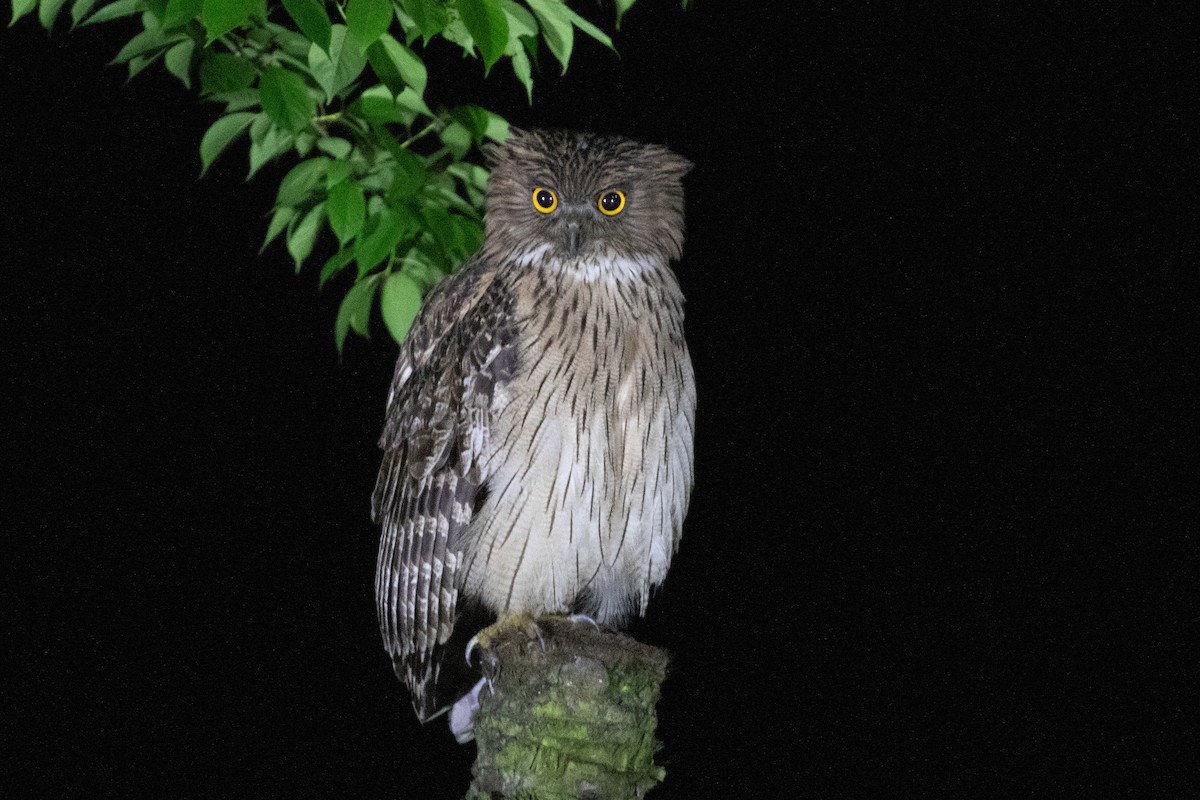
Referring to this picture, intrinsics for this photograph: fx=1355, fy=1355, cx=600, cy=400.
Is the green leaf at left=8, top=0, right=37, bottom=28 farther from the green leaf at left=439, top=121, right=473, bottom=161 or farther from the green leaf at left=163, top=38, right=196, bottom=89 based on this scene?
the green leaf at left=439, top=121, right=473, bottom=161

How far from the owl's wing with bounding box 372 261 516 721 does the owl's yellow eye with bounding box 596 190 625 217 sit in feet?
0.81

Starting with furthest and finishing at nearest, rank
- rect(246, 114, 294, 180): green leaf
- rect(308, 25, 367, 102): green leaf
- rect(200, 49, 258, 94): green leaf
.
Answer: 1. rect(246, 114, 294, 180): green leaf
2. rect(200, 49, 258, 94): green leaf
3. rect(308, 25, 367, 102): green leaf

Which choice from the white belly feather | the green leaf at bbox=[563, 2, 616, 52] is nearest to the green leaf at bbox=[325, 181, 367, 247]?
the white belly feather

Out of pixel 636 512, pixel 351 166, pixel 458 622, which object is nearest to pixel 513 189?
pixel 351 166

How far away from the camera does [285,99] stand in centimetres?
247

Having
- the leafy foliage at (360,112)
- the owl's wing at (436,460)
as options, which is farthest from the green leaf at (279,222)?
the owl's wing at (436,460)

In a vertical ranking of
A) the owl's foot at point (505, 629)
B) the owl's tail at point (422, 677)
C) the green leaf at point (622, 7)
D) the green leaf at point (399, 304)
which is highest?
the green leaf at point (622, 7)

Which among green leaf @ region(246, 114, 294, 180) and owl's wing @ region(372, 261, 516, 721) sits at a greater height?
green leaf @ region(246, 114, 294, 180)

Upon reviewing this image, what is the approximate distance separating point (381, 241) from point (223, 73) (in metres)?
0.44

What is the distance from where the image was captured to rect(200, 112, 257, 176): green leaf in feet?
8.82

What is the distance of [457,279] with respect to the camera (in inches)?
104

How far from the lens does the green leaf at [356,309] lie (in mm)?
2914

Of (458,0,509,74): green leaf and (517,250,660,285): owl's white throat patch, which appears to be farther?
(517,250,660,285): owl's white throat patch

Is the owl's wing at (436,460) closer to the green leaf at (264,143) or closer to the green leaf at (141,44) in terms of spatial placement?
the green leaf at (264,143)
